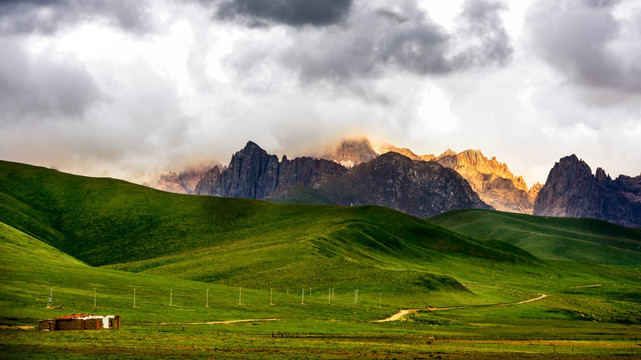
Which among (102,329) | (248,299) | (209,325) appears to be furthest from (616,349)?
(248,299)

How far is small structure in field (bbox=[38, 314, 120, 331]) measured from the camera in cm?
8881

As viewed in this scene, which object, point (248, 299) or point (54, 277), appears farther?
point (248, 299)

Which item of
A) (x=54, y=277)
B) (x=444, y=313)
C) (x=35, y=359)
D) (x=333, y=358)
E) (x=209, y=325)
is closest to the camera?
(x=35, y=359)

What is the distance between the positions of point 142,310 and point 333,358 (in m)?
57.4

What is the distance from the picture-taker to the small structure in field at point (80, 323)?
8881cm

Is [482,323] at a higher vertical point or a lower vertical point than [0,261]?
lower

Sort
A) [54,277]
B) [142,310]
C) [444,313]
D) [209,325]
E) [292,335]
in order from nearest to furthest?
1. [292,335]
2. [209,325]
3. [142,310]
4. [54,277]
5. [444,313]

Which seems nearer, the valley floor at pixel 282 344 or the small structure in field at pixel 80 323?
the valley floor at pixel 282 344

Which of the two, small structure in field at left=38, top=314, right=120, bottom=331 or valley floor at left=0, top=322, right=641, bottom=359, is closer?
valley floor at left=0, top=322, right=641, bottom=359

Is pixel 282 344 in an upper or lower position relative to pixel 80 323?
lower

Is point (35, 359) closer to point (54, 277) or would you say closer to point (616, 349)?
point (616, 349)

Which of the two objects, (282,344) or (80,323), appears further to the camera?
(80,323)

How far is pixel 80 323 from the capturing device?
299 ft

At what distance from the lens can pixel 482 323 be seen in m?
153
